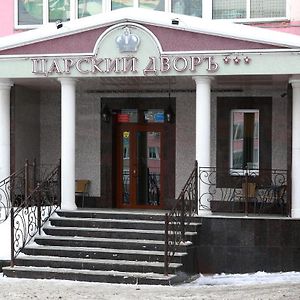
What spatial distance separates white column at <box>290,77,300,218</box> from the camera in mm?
13398

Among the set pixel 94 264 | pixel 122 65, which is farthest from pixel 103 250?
pixel 122 65

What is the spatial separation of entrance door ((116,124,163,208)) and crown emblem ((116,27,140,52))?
10.9 ft

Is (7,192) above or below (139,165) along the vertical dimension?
below

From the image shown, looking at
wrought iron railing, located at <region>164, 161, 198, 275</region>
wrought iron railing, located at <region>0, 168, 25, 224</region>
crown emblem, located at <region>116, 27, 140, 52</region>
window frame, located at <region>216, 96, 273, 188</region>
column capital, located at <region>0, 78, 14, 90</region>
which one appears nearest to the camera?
wrought iron railing, located at <region>164, 161, 198, 275</region>

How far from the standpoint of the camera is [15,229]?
43.2ft

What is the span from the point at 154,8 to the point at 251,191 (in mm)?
4632

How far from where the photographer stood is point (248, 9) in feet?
49.5

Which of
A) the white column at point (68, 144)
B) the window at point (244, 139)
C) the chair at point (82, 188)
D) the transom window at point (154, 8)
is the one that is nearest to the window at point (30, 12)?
the transom window at point (154, 8)

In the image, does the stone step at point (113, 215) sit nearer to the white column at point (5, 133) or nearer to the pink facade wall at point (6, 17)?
the white column at point (5, 133)

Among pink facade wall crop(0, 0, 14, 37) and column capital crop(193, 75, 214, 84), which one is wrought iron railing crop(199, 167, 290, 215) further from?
pink facade wall crop(0, 0, 14, 37)

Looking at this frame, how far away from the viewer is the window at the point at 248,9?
49.3 feet

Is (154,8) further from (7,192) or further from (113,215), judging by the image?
(7,192)

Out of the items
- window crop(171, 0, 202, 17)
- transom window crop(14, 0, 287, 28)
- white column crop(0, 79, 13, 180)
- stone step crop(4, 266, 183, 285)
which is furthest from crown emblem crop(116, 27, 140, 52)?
stone step crop(4, 266, 183, 285)

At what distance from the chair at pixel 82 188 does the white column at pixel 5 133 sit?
1.91 m
